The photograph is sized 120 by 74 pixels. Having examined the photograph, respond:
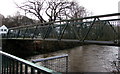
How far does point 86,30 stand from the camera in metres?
6.48

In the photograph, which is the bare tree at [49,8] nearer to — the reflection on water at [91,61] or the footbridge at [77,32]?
the reflection on water at [91,61]

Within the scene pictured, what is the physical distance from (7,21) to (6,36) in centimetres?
507

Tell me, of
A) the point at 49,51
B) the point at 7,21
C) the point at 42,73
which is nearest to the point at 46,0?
the point at 7,21

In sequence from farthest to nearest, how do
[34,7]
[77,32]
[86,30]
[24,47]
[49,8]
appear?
[49,8], [34,7], [24,47], [86,30], [77,32]

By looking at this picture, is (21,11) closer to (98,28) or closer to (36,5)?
(36,5)

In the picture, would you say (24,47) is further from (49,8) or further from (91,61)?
(49,8)

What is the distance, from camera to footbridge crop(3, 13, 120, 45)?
16.2ft

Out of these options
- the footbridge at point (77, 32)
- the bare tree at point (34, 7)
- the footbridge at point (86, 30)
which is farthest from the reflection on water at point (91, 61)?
the bare tree at point (34, 7)

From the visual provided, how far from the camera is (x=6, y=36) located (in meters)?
13.6

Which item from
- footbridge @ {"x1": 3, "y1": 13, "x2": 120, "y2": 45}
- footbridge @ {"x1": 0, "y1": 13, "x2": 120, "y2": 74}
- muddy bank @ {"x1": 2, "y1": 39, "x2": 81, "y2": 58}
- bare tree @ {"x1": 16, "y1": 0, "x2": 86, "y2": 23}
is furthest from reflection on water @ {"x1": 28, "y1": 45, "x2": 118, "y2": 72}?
bare tree @ {"x1": 16, "y1": 0, "x2": 86, "y2": 23}

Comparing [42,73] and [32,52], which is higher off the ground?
[42,73]

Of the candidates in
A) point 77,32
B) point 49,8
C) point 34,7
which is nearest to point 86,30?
point 77,32

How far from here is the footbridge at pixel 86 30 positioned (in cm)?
493

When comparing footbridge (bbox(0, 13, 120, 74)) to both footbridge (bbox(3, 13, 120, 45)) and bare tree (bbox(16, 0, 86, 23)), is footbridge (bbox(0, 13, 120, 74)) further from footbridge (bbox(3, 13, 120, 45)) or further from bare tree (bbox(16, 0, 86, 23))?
bare tree (bbox(16, 0, 86, 23))
